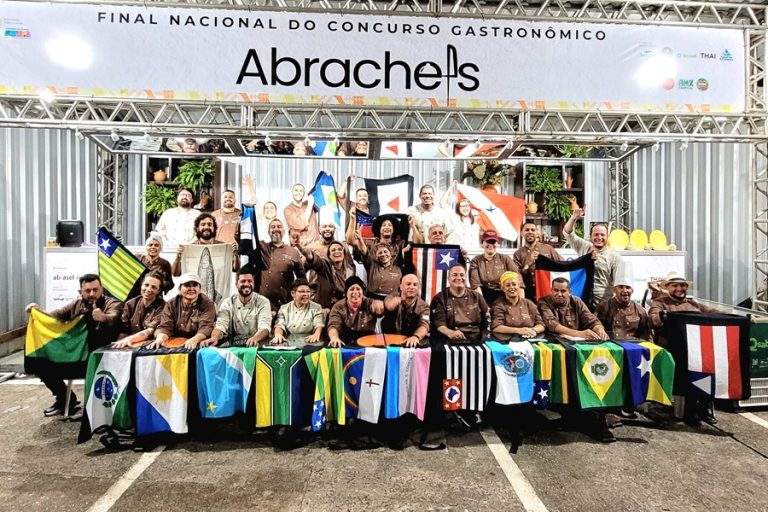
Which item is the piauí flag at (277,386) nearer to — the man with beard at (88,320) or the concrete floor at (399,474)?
the concrete floor at (399,474)

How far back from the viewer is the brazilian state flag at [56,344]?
3.57 metres

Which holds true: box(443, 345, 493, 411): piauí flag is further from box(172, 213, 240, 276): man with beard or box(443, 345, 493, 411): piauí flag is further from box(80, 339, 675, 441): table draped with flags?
box(172, 213, 240, 276): man with beard

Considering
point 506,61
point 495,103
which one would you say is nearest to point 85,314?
point 495,103

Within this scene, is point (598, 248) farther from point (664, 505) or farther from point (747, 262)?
point (747, 262)

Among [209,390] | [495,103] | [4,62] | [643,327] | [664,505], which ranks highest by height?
[4,62]

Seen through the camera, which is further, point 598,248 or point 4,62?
point 598,248

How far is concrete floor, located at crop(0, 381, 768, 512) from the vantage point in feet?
8.73

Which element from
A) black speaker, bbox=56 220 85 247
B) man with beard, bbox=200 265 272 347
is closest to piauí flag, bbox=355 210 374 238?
man with beard, bbox=200 265 272 347

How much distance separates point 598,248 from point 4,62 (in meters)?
6.49

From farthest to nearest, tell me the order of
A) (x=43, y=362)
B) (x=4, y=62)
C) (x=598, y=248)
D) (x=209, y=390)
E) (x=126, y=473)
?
(x=598, y=248)
(x=4, y=62)
(x=43, y=362)
(x=209, y=390)
(x=126, y=473)

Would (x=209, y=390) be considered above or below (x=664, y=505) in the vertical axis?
above

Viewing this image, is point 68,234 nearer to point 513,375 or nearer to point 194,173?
point 194,173

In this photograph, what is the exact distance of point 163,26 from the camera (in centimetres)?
420

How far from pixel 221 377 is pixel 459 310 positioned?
2.10m
